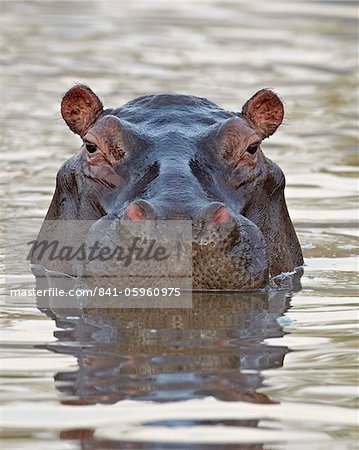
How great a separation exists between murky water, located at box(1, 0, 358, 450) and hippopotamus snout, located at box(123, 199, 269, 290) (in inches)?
6.3

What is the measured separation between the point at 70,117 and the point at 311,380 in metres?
3.19

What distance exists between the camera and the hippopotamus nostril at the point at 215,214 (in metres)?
7.33

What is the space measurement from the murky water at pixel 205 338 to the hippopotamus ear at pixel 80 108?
1023mm

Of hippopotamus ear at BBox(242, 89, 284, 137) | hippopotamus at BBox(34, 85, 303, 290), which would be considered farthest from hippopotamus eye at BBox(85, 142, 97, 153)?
hippopotamus ear at BBox(242, 89, 284, 137)

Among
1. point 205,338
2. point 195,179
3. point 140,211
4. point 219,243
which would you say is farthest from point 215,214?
point 205,338

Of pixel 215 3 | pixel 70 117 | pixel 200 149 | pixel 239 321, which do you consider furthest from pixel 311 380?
pixel 215 3

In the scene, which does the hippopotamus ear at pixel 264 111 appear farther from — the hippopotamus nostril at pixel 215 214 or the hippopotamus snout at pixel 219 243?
the hippopotamus nostril at pixel 215 214

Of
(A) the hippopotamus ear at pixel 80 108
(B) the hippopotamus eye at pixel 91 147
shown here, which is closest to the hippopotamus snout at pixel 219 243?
(B) the hippopotamus eye at pixel 91 147

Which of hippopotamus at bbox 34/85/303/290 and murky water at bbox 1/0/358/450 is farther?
hippopotamus at bbox 34/85/303/290

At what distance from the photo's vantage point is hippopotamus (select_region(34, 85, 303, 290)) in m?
7.48

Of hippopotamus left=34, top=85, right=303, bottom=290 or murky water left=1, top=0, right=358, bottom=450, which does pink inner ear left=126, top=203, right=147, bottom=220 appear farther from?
murky water left=1, top=0, right=358, bottom=450

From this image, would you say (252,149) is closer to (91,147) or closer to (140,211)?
(91,147)

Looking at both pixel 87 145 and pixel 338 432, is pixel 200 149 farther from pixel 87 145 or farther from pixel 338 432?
pixel 338 432

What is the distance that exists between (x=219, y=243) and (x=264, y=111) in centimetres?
172
